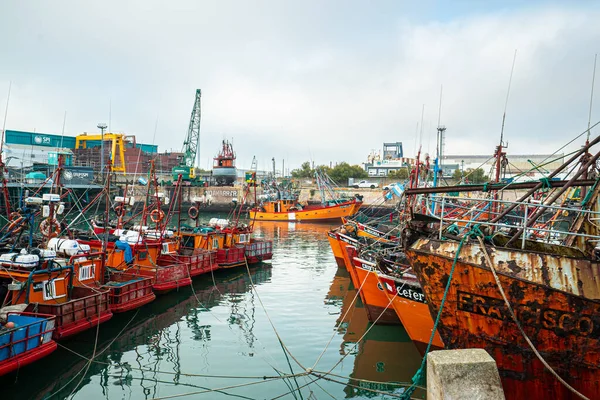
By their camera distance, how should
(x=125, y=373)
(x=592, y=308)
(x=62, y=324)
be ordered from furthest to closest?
(x=62, y=324)
(x=125, y=373)
(x=592, y=308)

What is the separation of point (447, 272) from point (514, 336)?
5.37ft

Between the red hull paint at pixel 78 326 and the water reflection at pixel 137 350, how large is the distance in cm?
45

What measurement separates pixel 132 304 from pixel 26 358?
5576 millimetres

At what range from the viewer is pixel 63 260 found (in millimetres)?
14586

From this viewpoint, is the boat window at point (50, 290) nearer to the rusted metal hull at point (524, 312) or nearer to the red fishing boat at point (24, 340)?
the red fishing boat at point (24, 340)

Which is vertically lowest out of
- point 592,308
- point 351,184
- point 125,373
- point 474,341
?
point 125,373

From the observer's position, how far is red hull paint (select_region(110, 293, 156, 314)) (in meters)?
15.7

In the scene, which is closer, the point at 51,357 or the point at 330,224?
the point at 51,357

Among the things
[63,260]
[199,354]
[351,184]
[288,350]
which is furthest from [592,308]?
[351,184]

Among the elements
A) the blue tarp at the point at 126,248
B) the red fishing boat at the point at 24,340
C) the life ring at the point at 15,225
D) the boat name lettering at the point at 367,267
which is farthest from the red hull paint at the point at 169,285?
the boat name lettering at the point at 367,267

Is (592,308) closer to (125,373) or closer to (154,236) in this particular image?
(125,373)

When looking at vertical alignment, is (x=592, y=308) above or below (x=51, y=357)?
above

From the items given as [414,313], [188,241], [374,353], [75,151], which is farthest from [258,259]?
[75,151]

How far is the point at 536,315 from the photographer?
7797mm
